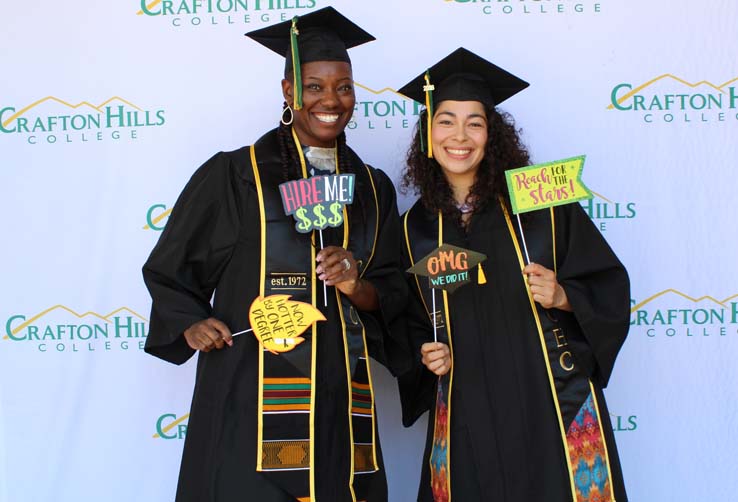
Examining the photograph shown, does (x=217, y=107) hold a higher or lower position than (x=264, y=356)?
higher

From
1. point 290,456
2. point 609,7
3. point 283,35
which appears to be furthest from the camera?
point 609,7

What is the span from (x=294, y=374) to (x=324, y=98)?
0.95 meters

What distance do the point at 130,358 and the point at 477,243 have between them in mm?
1845

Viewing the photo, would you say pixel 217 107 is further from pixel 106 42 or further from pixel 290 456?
pixel 290 456

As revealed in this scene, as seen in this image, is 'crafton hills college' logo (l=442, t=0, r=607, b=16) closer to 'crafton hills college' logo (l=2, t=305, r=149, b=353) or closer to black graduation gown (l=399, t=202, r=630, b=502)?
black graduation gown (l=399, t=202, r=630, b=502)

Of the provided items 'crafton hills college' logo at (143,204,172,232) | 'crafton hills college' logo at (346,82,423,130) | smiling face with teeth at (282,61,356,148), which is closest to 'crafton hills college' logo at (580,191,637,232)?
'crafton hills college' logo at (346,82,423,130)

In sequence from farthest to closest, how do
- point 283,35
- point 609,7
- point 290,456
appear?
1. point 609,7
2. point 283,35
3. point 290,456

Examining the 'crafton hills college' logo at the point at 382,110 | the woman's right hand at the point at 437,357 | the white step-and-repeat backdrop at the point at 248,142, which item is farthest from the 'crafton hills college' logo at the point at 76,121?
the woman's right hand at the point at 437,357

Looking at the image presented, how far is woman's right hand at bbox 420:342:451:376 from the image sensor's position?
2.61m

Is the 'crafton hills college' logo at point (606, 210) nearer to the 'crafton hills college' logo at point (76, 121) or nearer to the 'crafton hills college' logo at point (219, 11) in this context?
the 'crafton hills college' logo at point (219, 11)

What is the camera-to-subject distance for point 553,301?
2.59m

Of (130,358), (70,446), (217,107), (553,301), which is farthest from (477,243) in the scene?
(70,446)

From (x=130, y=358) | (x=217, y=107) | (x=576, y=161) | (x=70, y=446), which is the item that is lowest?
(x=70, y=446)

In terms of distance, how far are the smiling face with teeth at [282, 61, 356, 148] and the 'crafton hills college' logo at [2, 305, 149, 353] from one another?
1450 millimetres
